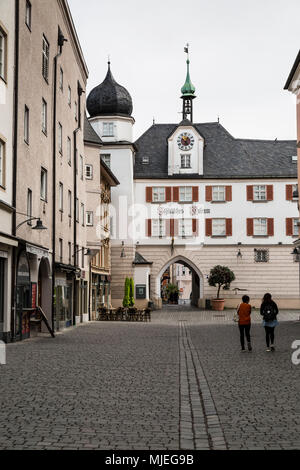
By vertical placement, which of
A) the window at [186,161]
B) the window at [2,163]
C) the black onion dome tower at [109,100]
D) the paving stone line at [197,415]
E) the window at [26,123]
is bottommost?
the paving stone line at [197,415]

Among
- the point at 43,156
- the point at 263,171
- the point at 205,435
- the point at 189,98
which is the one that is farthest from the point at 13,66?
the point at 189,98

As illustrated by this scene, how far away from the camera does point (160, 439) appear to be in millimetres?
7148

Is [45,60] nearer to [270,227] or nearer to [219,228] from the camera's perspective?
[219,228]

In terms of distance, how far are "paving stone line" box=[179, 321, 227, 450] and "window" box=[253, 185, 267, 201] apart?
42.3 meters

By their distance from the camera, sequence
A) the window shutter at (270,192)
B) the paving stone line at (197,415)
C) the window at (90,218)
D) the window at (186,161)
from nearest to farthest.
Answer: the paving stone line at (197,415) → the window at (90,218) → the window shutter at (270,192) → the window at (186,161)

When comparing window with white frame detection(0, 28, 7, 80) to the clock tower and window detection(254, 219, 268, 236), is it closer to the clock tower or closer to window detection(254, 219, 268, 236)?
window detection(254, 219, 268, 236)

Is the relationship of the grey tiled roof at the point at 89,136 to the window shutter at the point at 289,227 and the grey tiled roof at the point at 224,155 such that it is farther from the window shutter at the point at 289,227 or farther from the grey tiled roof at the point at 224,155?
the window shutter at the point at 289,227

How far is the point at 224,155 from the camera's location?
58156mm

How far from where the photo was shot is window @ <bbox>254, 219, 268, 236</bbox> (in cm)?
5553

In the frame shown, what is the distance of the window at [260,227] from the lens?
55531mm

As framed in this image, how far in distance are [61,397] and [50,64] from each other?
21064mm

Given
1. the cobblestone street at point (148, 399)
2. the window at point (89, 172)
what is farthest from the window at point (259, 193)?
the cobblestone street at point (148, 399)

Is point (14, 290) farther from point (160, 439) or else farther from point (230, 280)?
point (230, 280)

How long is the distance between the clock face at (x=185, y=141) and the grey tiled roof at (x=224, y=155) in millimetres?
896
